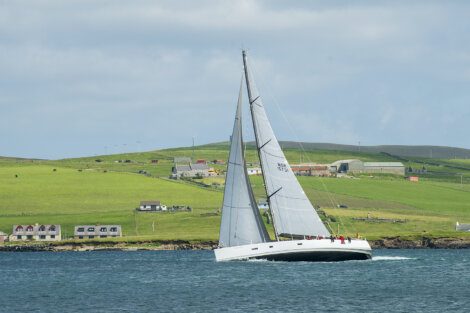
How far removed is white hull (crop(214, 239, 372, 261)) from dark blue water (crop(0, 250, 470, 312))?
3.53ft

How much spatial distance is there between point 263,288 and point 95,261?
4792cm

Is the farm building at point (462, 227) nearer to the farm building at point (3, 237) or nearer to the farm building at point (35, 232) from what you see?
the farm building at point (35, 232)

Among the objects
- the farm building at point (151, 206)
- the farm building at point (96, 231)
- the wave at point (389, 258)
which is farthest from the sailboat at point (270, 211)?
the farm building at point (151, 206)

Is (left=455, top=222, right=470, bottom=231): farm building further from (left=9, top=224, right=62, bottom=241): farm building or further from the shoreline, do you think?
(left=9, top=224, right=62, bottom=241): farm building

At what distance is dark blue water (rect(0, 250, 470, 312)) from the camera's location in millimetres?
73375

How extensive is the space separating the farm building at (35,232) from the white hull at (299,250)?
74439 millimetres

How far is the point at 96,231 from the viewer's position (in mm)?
170500

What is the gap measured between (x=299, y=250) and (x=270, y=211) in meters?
4.52

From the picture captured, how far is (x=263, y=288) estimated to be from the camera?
83062 millimetres

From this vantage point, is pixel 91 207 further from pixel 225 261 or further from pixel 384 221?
pixel 225 261

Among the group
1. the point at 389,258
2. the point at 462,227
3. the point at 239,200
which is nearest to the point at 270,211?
the point at 239,200

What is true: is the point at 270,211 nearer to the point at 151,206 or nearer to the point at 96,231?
the point at 96,231

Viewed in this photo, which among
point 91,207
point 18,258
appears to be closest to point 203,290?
point 18,258

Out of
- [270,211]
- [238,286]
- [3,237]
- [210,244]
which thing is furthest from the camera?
[3,237]
